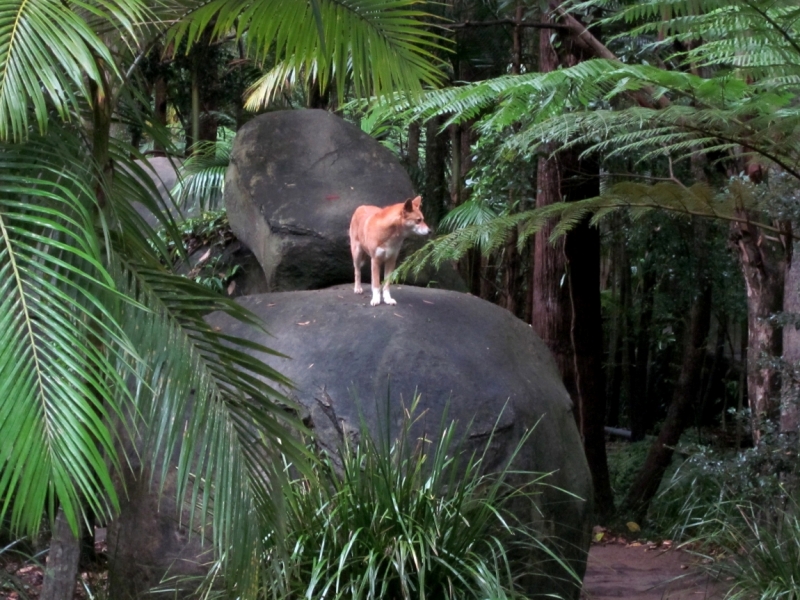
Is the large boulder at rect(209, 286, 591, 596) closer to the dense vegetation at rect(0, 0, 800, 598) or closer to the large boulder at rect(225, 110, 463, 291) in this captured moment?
the dense vegetation at rect(0, 0, 800, 598)

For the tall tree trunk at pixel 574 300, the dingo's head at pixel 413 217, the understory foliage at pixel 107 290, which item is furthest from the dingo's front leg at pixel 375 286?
the tall tree trunk at pixel 574 300

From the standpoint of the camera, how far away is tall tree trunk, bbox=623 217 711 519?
10.2 m

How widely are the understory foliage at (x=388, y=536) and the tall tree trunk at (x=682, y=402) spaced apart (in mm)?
5874

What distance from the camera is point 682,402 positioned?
10.5 meters

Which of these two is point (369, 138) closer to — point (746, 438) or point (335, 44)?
point (335, 44)

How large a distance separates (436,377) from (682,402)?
225 inches

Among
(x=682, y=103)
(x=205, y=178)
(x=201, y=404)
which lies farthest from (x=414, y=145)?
(x=201, y=404)

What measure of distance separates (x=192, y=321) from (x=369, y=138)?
5621 mm

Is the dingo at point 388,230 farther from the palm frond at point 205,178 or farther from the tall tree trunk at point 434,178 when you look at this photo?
the tall tree trunk at point 434,178

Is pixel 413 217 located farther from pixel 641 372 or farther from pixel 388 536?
pixel 641 372

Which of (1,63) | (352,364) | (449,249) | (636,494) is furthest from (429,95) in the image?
(636,494)

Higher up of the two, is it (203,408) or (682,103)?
(682,103)

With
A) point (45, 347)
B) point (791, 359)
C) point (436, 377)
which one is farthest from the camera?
point (791, 359)

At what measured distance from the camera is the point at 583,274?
927 cm
